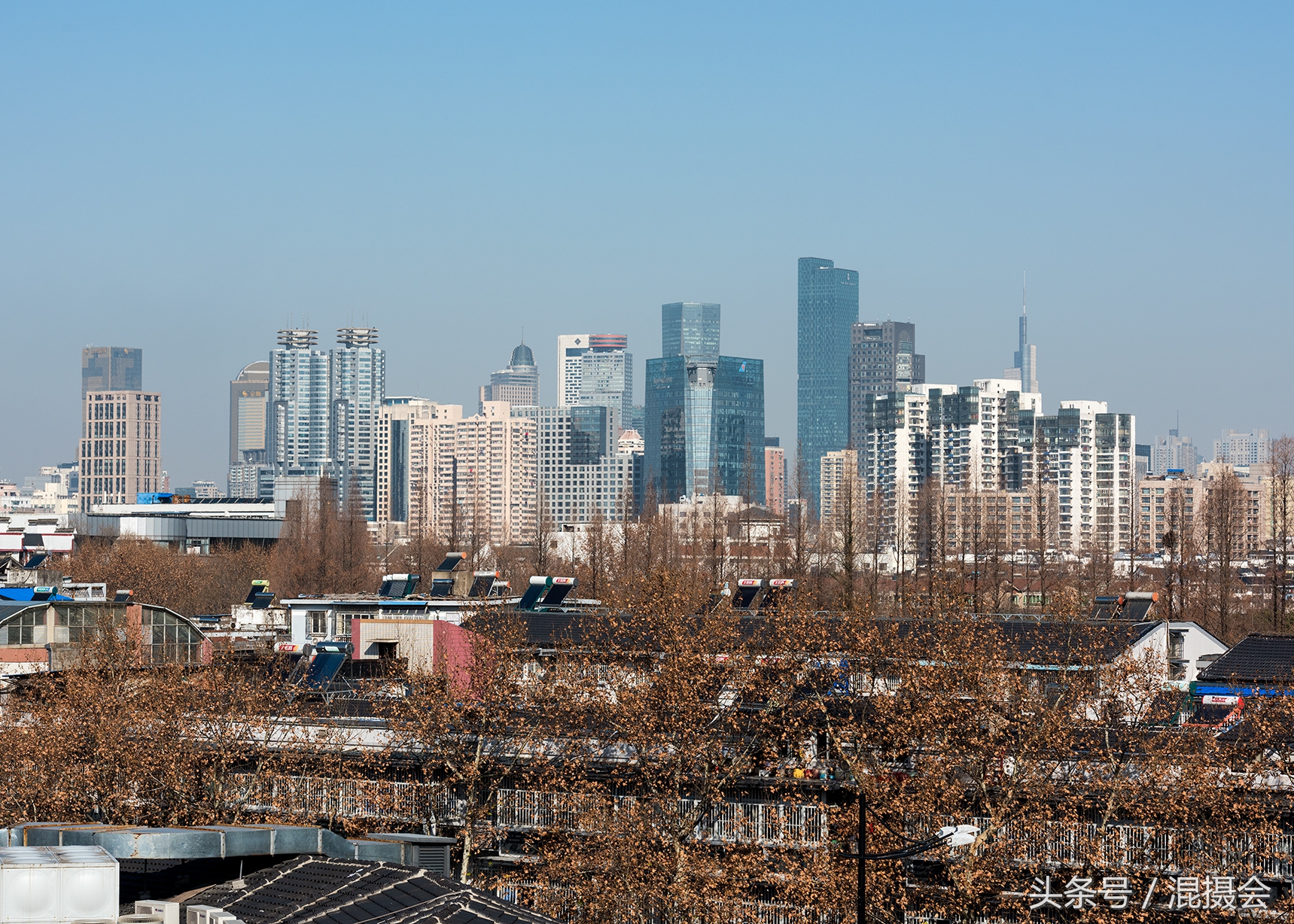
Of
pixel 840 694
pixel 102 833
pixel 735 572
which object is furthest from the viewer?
pixel 735 572

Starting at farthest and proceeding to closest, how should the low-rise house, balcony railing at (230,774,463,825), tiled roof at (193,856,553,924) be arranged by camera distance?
the low-rise house → balcony railing at (230,774,463,825) → tiled roof at (193,856,553,924)

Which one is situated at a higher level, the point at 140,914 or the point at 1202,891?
the point at 140,914

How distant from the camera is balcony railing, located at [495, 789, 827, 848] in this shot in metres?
30.1

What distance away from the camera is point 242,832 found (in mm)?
18781

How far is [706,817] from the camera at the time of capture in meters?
31.4

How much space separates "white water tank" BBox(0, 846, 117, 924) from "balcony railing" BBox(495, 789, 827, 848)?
14224mm

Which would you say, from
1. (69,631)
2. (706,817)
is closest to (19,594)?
(69,631)

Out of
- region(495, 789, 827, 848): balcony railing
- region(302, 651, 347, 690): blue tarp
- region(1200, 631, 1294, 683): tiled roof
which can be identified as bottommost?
region(495, 789, 827, 848): balcony railing

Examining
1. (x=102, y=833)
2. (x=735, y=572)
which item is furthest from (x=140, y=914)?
(x=735, y=572)

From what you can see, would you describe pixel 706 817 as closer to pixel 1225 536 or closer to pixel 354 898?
pixel 354 898

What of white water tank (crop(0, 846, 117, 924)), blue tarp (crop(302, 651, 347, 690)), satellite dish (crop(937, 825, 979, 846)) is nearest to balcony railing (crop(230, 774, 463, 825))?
blue tarp (crop(302, 651, 347, 690))

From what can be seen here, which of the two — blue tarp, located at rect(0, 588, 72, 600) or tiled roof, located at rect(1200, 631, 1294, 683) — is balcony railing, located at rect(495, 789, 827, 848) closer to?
tiled roof, located at rect(1200, 631, 1294, 683)

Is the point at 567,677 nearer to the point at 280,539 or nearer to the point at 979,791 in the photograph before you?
the point at 979,791

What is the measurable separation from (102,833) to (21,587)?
169 feet
